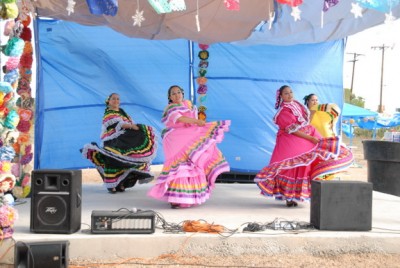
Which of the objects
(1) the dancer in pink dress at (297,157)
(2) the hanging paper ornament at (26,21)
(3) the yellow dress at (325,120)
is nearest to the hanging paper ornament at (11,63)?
(2) the hanging paper ornament at (26,21)

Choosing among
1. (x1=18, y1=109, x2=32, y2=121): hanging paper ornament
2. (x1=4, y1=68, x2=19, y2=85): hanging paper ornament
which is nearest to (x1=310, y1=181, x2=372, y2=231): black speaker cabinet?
(x1=4, y1=68, x2=19, y2=85): hanging paper ornament

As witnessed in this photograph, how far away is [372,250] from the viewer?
192 inches

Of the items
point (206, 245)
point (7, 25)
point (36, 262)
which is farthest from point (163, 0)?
point (36, 262)

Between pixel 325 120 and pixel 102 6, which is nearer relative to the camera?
pixel 102 6

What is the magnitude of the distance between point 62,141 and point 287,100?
3.90 metres

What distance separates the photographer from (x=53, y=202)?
4.61 meters

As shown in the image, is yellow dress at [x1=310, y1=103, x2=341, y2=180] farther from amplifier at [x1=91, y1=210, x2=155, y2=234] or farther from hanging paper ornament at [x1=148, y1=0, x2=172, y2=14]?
amplifier at [x1=91, y1=210, x2=155, y2=234]

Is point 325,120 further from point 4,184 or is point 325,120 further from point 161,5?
point 4,184

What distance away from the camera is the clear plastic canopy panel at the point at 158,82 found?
8.62 meters

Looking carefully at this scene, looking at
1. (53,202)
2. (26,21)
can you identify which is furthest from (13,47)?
(26,21)

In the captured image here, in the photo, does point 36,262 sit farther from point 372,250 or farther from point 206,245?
point 372,250

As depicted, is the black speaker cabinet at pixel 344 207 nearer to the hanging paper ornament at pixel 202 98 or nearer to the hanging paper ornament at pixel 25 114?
the hanging paper ornament at pixel 25 114

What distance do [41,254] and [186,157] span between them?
8.27 feet

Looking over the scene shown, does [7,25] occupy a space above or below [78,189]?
above
